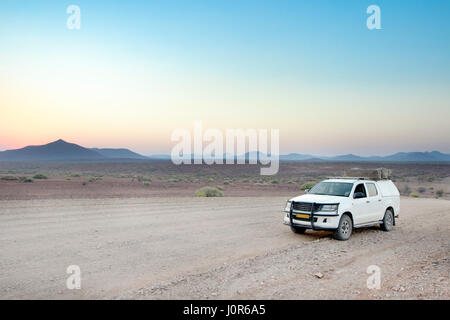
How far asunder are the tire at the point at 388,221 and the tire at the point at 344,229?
230 centimetres

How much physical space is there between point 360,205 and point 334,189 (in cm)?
97

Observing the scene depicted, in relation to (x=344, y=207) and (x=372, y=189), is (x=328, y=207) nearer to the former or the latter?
(x=344, y=207)

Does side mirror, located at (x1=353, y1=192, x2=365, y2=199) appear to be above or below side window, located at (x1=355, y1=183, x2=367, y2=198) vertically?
below

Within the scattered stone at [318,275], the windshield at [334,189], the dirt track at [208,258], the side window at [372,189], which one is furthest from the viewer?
the side window at [372,189]

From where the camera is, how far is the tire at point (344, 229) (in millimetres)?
10961

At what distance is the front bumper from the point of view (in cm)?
1091

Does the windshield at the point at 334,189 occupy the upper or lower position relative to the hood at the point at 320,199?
upper

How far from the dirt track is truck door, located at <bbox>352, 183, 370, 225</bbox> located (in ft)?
1.96

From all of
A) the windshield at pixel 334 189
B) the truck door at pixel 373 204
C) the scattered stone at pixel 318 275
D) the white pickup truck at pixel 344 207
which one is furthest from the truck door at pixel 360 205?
the scattered stone at pixel 318 275

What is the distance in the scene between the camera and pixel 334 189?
40.5ft

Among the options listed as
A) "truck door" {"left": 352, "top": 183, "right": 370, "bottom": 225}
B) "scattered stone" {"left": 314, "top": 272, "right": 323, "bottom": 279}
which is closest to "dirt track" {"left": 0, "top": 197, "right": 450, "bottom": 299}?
"scattered stone" {"left": 314, "top": 272, "right": 323, "bottom": 279}

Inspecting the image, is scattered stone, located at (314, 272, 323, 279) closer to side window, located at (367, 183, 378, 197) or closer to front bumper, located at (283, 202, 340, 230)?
front bumper, located at (283, 202, 340, 230)

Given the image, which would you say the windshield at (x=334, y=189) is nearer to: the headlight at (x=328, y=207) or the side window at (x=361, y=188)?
the side window at (x=361, y=188)
